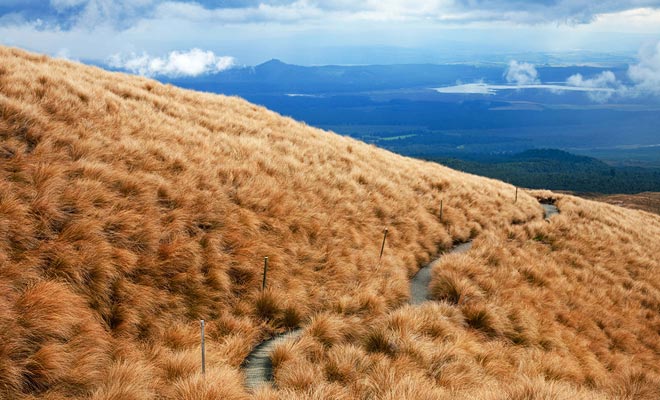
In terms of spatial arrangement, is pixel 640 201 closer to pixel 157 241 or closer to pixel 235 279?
pixel 235 279

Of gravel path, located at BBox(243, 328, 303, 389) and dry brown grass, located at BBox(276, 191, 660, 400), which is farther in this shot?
dry brown grass, located at BBox(276, 191, 660, 400)

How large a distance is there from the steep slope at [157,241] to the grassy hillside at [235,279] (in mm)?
39

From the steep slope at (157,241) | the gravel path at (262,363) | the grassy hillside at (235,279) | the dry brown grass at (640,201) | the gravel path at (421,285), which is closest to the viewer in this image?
the steep slope at (157,241)

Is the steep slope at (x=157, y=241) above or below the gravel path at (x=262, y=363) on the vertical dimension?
above

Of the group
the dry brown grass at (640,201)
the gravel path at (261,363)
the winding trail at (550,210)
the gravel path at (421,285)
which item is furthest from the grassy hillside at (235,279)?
the dry brown grass at (640,201)

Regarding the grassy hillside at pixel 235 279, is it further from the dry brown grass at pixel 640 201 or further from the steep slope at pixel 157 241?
the dry brown grass at pixel 640 201

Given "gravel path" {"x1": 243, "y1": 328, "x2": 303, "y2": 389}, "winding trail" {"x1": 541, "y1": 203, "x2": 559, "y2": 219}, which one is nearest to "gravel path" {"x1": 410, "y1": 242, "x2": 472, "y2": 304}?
"gravel path" {"x1": 243, "y1": 328, "x2": 303, "y2": 389}

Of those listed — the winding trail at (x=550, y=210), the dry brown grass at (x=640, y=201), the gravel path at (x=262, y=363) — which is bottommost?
the dry brown grass at (x=640, y=201)

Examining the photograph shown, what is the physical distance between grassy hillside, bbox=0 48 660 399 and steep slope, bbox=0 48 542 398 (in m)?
0.04

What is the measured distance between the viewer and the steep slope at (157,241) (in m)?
5.77

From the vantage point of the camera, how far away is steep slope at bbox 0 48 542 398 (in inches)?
227

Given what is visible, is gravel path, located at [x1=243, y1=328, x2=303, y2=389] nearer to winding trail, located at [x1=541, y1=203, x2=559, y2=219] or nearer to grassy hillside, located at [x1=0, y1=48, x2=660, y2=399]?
grassy hillside, located at [x1=0, y1=48, x2=660, y2=399]

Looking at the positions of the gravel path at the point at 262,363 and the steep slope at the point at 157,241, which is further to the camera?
the gravel path at the point at 262,363

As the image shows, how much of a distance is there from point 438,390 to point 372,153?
56.7 feet
